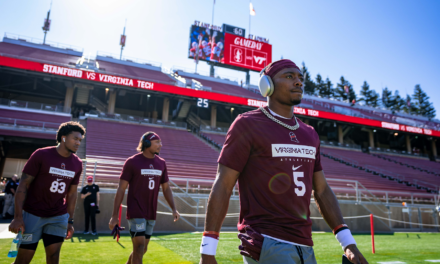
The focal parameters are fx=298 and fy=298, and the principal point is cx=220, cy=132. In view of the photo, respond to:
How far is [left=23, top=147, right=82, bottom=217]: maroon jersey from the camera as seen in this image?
350 centimetres

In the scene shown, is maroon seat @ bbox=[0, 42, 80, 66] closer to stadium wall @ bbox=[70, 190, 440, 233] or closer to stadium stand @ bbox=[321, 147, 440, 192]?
stadium wall @ bbox=[70, 190, 440, 233]

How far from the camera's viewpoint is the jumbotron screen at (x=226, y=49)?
34.7 metres

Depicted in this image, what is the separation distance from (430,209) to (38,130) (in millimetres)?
22247

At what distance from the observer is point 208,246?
1604 millimetres

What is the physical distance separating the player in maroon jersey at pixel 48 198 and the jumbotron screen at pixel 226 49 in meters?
31.7

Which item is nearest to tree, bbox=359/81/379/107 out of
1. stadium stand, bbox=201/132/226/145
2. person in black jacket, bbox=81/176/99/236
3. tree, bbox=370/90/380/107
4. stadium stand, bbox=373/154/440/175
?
tree, bbox=370/90/380/107

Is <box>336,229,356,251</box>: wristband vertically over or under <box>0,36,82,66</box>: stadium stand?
under

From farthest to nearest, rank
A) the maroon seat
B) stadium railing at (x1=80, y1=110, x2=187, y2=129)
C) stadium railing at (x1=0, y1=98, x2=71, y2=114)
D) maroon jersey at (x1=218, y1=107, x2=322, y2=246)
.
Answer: the maroon seat < stadium railing at (x1=80, y1=110, x2=187, y2=129) < stadium railing at (x1=0, y1=98, x2=71, y2=114) < maroon jersey at (x1=218, y1=107, x2=322, y2=246)

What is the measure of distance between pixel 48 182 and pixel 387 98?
7725 cm

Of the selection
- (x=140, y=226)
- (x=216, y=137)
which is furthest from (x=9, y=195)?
(x=216, y=137)

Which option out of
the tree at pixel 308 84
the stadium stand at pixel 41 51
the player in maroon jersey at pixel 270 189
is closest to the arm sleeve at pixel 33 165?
the player in maroon jersey at pixel 270 189

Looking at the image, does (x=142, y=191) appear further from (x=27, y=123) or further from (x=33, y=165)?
(x=27, y=123)

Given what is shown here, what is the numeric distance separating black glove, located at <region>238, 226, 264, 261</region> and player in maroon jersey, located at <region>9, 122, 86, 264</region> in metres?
2.77

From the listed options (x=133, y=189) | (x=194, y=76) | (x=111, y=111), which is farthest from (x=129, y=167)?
(x=194, y=76)
